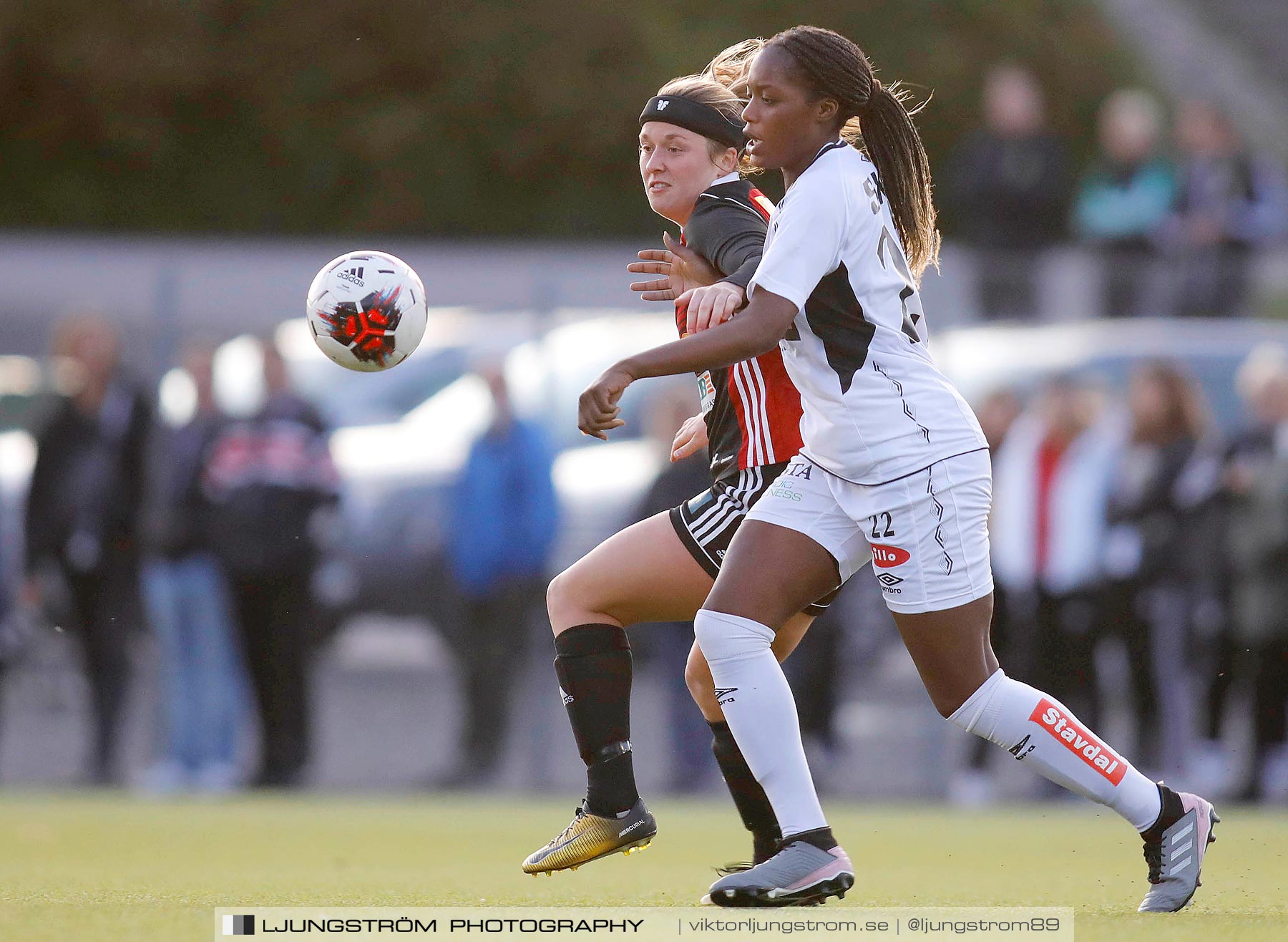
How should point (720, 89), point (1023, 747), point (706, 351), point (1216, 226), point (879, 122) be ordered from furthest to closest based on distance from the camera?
point (1216, 226), point (720, 89), point (879, 122), point (1023, 747), point (706, 351)

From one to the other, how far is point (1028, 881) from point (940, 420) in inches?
81.9

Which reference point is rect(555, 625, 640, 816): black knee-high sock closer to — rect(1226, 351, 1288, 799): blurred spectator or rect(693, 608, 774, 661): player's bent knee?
rect(693, 608, 774, 661): player's bent knee

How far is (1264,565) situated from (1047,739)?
19.2ft

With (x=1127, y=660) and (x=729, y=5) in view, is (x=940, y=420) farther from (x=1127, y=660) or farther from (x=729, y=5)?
(x=729, y=5)

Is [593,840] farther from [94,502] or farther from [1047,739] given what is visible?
[94,502]

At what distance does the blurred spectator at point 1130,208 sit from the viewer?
1240 centimetres

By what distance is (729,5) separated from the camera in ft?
71.5

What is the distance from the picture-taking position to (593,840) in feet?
17.5

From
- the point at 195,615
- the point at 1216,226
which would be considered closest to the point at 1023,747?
the point at 195,615

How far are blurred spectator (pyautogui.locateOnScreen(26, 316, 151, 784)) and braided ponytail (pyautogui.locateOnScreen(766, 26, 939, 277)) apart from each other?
6557 mm

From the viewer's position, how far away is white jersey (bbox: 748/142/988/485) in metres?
5.05

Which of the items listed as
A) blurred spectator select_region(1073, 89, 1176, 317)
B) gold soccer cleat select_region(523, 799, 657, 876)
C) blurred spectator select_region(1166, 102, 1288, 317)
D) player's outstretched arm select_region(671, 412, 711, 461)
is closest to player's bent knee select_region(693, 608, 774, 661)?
gold soccer cleat select_region(523, 799, 657, 876)

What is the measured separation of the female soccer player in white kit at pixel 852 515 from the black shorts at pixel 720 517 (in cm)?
21

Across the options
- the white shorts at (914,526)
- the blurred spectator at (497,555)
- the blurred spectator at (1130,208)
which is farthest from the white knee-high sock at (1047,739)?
the blurred spectator at (1130,208)
